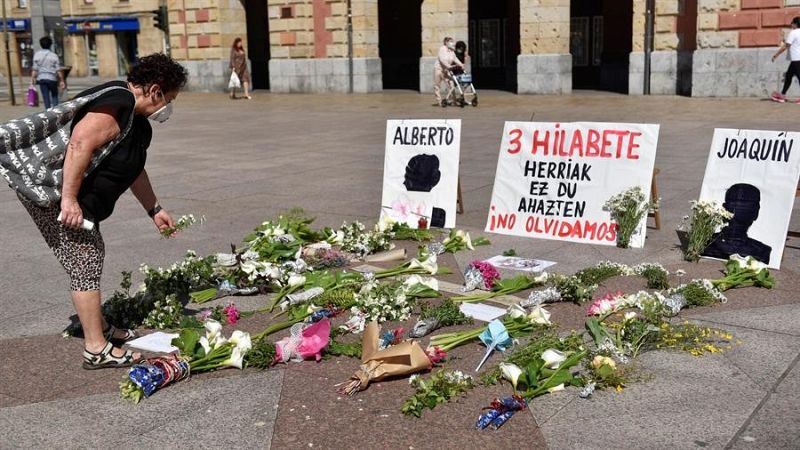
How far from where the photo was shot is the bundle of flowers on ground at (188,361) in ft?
14.7

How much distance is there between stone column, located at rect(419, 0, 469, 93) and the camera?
2683cm

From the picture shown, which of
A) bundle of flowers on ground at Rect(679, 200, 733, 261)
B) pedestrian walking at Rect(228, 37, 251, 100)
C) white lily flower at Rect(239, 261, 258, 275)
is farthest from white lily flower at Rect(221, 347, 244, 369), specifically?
pedestrian walking at Rect(228, 37, 251, 100)

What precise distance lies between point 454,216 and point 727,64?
15654 mm

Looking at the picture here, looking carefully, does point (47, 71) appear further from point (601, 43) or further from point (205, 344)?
point (205, 344)

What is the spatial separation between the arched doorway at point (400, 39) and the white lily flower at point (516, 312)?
30260 mm

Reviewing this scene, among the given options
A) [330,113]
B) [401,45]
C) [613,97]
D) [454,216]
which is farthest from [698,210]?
[401,45]

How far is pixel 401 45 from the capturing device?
119 ft

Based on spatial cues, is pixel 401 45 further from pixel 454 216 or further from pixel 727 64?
pixel 454 216

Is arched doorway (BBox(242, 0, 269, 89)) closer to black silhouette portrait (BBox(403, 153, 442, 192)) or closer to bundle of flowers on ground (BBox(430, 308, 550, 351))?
black silhouette portrait (BBox(403, 153, 442, 192))

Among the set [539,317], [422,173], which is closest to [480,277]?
[539,317]

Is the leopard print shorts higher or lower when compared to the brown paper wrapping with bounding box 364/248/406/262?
higher

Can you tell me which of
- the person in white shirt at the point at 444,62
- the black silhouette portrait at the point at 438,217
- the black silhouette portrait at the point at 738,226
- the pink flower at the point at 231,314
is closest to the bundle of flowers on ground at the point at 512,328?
the pink flower at the point at 231,314

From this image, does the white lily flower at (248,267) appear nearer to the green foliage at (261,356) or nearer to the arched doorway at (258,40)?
the green foliage at (261,356)

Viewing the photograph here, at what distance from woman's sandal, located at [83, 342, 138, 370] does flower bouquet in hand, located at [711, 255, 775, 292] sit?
3.75 metres
